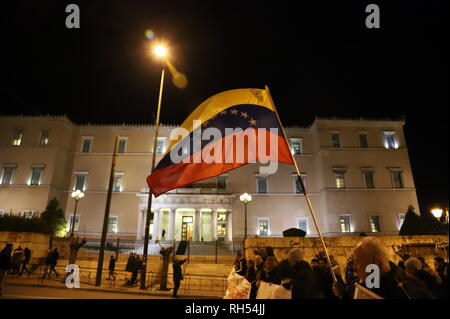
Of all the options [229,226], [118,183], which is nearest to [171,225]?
[229,226]

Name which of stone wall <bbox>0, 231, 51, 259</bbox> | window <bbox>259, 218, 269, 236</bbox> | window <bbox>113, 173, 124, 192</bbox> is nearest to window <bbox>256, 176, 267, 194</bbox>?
window <bbox>259, 218, 269, 236</bbox>

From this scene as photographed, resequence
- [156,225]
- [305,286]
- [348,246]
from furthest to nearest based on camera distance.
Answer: [156,225]
[348,246]
[305,286]

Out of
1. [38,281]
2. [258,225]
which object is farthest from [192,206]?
[38,281]

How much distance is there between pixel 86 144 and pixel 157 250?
19.9 metres

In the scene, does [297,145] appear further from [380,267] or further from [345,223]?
[380,267]

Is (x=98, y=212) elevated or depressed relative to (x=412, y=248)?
elevated

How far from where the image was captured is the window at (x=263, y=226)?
1358 inches

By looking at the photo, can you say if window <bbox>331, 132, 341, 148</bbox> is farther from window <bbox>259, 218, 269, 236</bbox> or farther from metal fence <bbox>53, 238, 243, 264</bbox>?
metal fence <bbox>53, 238, 243, 264</bbox>

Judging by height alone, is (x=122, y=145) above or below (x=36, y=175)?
above

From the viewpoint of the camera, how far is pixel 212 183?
119 feet

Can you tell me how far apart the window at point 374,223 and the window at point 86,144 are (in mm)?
36666

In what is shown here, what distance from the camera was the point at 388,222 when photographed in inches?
1313
